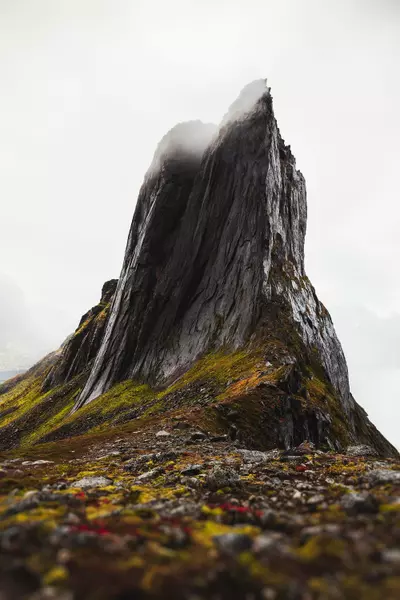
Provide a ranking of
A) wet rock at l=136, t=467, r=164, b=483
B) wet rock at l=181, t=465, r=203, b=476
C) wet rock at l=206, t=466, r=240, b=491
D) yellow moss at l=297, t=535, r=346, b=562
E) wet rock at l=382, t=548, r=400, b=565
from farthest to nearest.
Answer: wet rock at l=181, t=465, r=203, b=476, wet rock at l=136, t=467, r=164, b=483, wet rock at l=206, t=466, r=240, b=491, yellow moss at l=297, t=535, r=346, b=562, wet rock at l=382, t=548, r=400, b=565

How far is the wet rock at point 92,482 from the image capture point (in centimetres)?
1312

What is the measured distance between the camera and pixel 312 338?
2485 inches

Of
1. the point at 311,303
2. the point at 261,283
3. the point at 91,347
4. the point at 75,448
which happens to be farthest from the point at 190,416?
the point at 91,347

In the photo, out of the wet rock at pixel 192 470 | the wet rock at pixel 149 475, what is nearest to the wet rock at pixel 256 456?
the wet rock at pixel 192 470

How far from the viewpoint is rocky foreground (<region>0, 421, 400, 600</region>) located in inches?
189

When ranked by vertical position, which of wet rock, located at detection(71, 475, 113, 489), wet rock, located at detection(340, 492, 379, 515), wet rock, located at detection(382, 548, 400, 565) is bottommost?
wet rock, located at detection(71, 475, 113, 489)

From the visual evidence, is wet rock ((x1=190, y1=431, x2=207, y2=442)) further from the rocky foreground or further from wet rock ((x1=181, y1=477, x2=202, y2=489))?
wet rock ((x1=181, y1=477, x2=202, y2=489))

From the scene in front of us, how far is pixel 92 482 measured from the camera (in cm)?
1362

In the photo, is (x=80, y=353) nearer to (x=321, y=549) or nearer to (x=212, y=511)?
(x=212, y=511)

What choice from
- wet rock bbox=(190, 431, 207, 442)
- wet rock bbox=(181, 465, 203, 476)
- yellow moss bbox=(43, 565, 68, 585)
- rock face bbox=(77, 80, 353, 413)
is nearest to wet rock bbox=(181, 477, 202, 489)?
wet rock bbox=(181, 465, 203, 476)

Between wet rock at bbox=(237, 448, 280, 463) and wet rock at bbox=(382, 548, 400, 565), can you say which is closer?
wet rock at bbox=(382, 548, 400, 565)

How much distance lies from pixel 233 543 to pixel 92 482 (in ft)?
30.1

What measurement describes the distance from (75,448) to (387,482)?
20998 mm

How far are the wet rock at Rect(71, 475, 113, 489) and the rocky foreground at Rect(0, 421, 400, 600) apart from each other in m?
0.05
